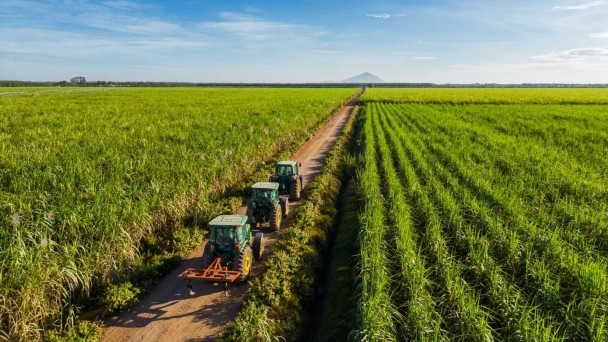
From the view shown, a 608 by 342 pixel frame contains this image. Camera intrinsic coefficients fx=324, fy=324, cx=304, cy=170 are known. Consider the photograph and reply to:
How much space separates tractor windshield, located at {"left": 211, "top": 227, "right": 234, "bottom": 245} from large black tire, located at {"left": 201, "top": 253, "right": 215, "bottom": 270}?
17.0 inches

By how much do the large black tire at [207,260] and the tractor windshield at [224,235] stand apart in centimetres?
43

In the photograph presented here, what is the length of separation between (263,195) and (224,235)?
3.19 meters

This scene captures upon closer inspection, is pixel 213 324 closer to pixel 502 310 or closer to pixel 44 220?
pixel 44 220

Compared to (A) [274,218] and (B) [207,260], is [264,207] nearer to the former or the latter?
(A) [274,218]

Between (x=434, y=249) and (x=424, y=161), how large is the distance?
30.4ft

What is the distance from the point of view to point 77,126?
2014 centimetres

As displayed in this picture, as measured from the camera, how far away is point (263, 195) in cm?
1130

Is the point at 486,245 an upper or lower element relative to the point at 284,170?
lower

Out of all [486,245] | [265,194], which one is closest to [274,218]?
[265,194]

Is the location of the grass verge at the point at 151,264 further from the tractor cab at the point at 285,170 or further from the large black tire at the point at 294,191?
the large black tire at the point at 294,191

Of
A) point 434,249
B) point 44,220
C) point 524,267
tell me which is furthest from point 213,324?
point 524,267

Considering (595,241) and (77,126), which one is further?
(77,126)

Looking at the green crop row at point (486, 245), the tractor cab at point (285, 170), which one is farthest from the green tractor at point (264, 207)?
the green crop row at point (486, 245)

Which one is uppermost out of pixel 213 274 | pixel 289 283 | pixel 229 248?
pixel 229 248
